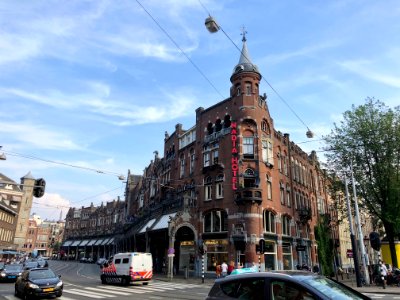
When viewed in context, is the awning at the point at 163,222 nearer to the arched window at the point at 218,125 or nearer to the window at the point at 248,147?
the window at the point at 248,147

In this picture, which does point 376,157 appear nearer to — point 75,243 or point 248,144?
point 248,144

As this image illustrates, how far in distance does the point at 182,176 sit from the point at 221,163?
8158mm

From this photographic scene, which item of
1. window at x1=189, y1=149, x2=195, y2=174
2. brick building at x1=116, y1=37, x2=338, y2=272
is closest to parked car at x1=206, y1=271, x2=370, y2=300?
brick building at x1=116, y1=37, x2=338, y2=272

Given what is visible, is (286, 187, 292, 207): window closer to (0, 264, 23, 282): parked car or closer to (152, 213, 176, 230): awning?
(152, 213, 176, 230): awning

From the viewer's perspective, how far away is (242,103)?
35125 mm

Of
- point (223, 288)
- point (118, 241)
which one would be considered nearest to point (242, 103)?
point (223, 288)

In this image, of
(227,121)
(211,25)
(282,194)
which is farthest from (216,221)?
(211,25)

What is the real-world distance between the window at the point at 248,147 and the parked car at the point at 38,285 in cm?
2213

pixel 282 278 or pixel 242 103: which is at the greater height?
pixel 242 103

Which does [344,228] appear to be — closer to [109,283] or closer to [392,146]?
[392,146]

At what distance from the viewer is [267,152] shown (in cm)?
3597

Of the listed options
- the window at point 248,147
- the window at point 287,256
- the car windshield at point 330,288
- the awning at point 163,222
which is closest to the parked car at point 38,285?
the car windshield at point 330,288

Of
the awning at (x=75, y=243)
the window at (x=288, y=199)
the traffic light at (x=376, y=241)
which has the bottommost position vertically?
the traffic light at (x=376, y=241)

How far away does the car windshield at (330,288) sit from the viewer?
4.99m
